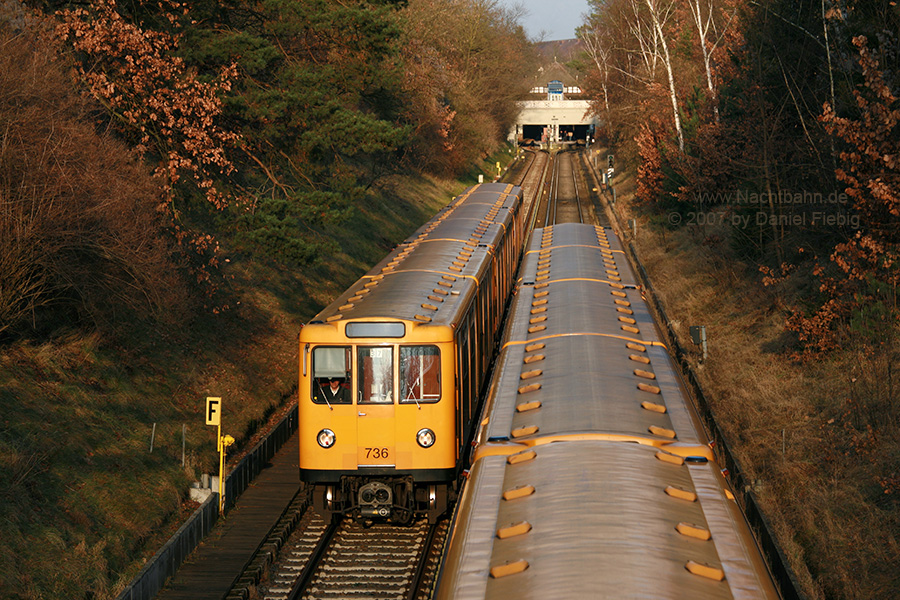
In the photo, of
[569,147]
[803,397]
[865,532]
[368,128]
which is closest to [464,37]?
[569,147]

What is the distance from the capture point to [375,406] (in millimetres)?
11336

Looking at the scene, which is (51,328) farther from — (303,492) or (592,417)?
(592,417)

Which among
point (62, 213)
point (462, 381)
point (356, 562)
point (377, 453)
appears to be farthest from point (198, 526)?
point (62, 213)

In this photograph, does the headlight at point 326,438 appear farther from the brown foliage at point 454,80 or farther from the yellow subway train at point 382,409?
the brown foliage at point 454,80

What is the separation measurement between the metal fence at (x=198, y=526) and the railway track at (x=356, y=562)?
1318 mm

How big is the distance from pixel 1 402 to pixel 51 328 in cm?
274

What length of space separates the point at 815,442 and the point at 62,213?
12500mm

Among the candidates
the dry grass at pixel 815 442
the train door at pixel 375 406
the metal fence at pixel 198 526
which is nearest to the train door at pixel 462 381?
the train door at pixel 375 406

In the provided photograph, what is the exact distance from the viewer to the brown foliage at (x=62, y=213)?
13.5 metres

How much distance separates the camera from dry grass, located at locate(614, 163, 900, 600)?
35.3 feet

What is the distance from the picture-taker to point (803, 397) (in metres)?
16.0

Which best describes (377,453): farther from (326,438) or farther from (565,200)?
(565,200)

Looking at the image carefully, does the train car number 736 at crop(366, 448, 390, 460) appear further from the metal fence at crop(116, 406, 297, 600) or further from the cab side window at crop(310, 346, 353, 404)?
the metal fence at crop(116, 406, 297, 600)

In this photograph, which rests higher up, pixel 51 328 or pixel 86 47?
pixel 86 47
